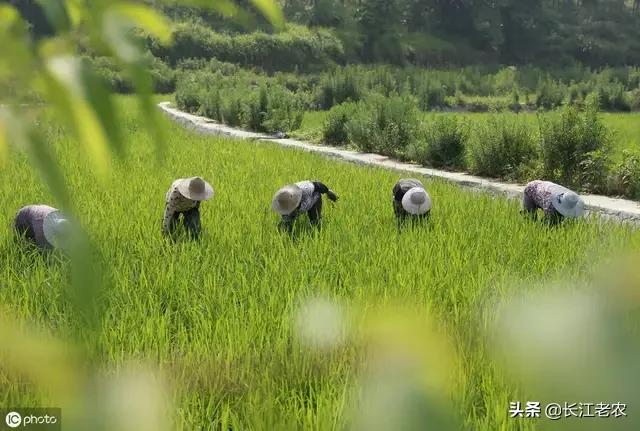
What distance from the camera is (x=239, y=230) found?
3488 millimetres

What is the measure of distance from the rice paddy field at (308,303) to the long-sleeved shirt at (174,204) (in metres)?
0.11

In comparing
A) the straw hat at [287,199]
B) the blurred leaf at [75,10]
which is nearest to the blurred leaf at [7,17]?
the blurred leaf at [75,10]

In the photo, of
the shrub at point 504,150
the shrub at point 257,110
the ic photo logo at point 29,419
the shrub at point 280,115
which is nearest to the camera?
the ic photo logo at point 29,419

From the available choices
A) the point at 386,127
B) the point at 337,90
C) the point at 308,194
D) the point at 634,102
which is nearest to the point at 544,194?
the point at 308,194

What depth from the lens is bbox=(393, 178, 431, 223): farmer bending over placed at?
141 inches

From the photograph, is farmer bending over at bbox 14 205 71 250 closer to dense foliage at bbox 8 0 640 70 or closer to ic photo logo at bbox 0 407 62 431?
ic photo logo at bbox 0 407 62 431

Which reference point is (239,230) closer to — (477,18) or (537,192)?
(537,192)

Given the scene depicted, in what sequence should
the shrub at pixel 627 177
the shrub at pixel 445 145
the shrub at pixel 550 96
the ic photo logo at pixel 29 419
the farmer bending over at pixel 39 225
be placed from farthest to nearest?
the shrub at pixel 550 96, the shrub at pixel 445 145, the shrub at pixel 627 177, the farmer bending over at pixel 39 225, the ic photo logo at pixel 29 419

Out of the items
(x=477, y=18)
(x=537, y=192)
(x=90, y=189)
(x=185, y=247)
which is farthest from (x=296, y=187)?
(x=477, y=18)

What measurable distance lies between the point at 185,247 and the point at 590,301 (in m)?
2.94

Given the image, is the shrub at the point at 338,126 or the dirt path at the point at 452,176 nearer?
the dirt path at the point at 452,176

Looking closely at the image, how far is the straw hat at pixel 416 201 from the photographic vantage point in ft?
11.7

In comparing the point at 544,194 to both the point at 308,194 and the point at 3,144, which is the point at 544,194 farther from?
the point at 3,144

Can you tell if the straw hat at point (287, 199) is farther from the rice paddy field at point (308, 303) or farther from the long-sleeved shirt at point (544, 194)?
the long-sleeved shirt at point (544, 194)
